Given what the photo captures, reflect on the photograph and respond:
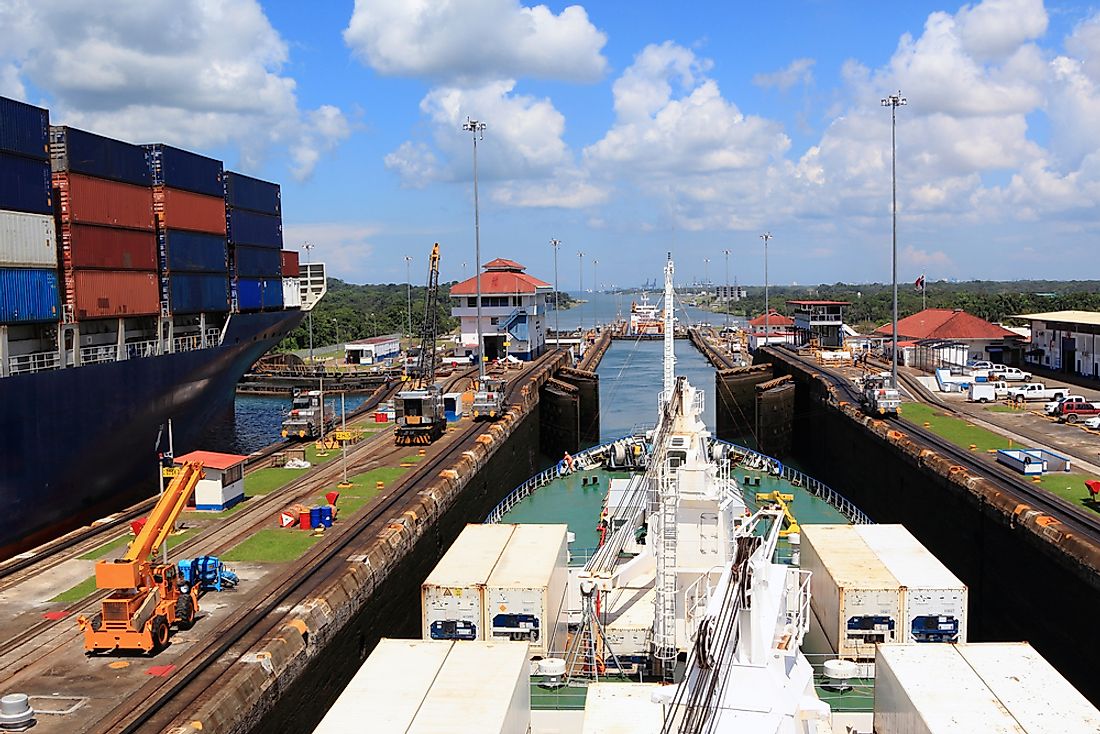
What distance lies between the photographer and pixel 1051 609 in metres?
35.1

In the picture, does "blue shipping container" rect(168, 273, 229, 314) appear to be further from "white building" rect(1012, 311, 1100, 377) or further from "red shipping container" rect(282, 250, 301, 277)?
"white building" rect(1012, 311, 1100, 377)

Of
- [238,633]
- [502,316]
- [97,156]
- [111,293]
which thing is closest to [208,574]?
[238,633]

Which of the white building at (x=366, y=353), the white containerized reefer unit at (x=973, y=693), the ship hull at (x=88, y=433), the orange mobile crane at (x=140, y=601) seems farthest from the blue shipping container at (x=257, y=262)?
the white building at (x=366, y=353)

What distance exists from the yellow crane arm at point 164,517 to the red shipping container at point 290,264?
4792 cm

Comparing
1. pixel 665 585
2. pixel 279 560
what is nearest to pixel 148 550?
pixel 279 560

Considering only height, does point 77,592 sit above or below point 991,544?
above

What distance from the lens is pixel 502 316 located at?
121375mm

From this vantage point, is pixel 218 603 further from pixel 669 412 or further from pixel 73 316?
pixel 73 316

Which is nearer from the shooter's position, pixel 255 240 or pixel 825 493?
pixel 825 493

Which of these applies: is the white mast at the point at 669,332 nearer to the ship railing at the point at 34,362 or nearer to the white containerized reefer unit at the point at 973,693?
the white containerized reefer unit at the point at 973,693

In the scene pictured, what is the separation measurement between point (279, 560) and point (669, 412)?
15.9 metres

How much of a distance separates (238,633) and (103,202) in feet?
97.2

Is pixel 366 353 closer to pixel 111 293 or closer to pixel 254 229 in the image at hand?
pixel 254 229

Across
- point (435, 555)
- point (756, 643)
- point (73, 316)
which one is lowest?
point (435, 555)
